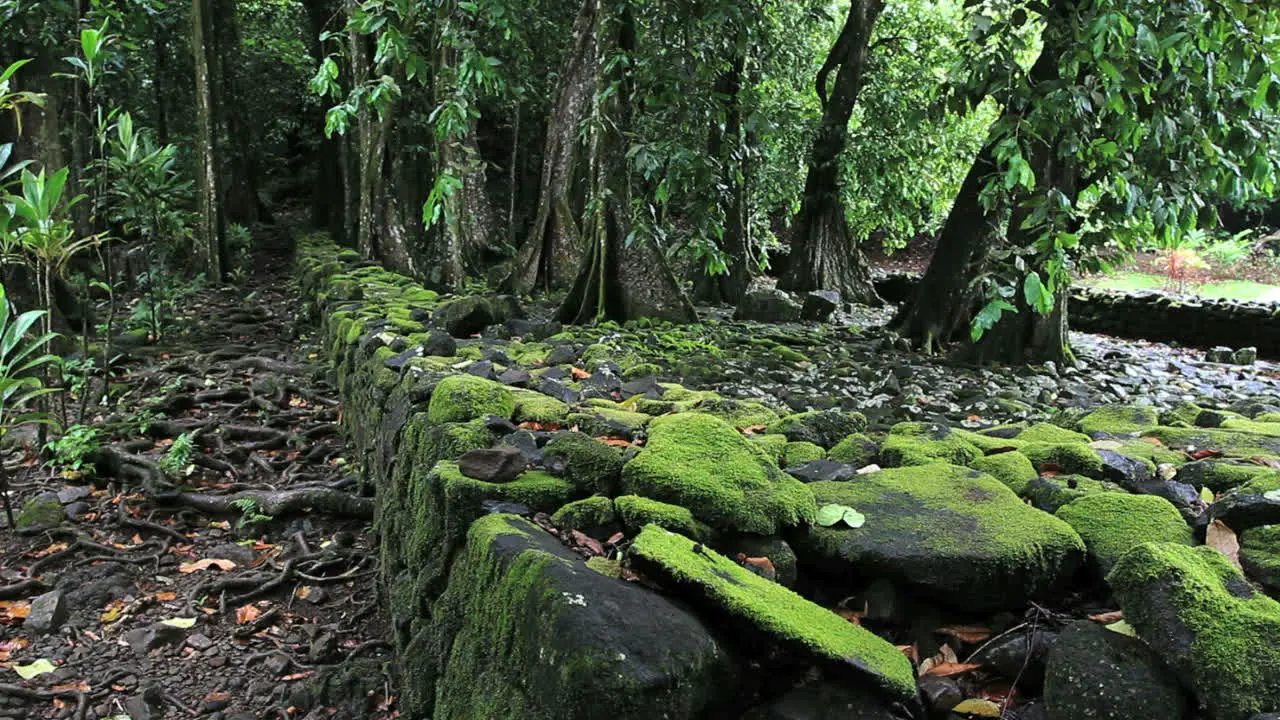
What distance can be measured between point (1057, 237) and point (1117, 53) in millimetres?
617

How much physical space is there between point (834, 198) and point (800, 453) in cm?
1063

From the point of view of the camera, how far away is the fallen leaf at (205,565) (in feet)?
14.0

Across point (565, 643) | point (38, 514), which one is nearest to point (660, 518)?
point (565, 643)

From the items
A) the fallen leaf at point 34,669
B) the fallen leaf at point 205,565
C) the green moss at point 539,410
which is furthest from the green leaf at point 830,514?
the fallen leaf at point 205,565

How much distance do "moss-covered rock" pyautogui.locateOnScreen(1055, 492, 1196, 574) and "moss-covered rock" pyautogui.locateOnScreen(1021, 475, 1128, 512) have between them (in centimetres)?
5

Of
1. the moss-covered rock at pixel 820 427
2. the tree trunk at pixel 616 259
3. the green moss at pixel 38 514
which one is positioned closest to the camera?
the moss-covered rock at pixel 820 427

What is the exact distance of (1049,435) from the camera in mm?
3064

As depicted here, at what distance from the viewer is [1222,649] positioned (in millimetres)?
1347

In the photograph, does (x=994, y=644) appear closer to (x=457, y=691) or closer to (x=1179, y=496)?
(x=1179, y=496)

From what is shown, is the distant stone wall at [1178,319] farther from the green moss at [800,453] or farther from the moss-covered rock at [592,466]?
the moss-covered rock at [592,466]

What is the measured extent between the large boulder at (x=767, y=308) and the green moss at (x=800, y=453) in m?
6.37

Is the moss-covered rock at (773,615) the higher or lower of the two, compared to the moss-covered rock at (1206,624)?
lower

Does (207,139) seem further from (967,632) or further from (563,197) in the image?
(967,632)

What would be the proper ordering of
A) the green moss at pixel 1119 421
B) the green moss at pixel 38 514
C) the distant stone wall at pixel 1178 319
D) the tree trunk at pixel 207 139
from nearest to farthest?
1. the green moss at pixel 1119 421
2. the green moss at pixel 38 514
3. the tree trunk at pixel 207 139
4. the distant stone wall at pixel 1178 319
